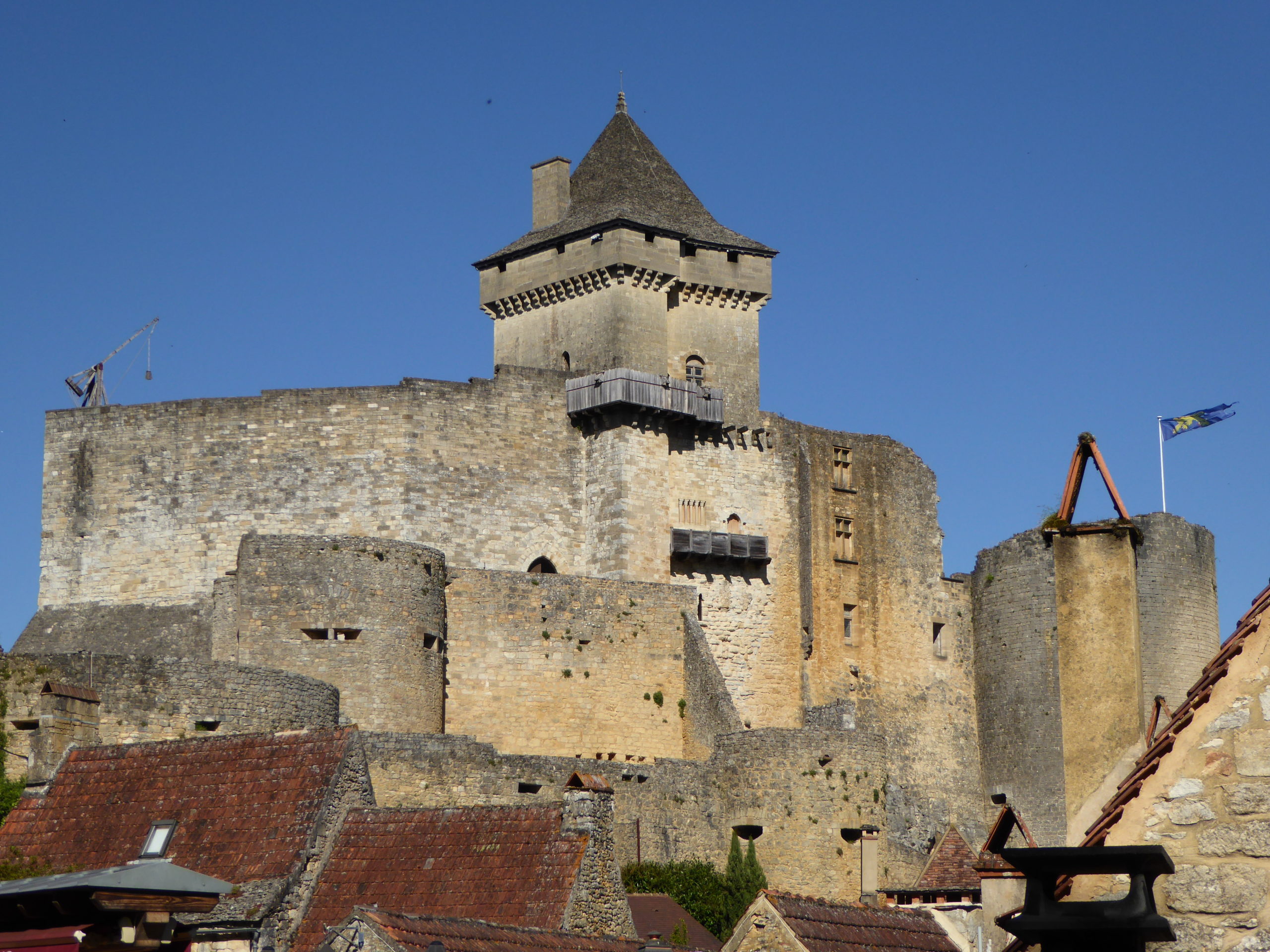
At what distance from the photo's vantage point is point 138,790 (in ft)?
76.0

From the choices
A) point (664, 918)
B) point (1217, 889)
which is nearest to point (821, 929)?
point (1217, 889)

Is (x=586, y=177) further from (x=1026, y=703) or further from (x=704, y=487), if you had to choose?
(x=1026, y=703)

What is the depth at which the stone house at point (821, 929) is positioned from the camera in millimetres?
18109

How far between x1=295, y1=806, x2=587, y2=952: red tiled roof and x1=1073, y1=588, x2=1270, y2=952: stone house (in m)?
10.9

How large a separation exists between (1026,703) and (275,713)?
23214 millimetres

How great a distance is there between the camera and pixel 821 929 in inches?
730

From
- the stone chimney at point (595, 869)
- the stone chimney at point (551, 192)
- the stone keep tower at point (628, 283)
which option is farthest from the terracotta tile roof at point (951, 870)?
the stone chimney at point (551, 192)

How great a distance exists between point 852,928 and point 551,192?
3551 centimetres

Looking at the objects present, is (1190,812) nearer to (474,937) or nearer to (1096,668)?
(474,937)

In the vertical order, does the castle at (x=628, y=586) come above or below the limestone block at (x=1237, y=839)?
above

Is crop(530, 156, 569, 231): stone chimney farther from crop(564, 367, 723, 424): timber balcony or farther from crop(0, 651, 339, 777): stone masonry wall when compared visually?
crop(0, 651, 339, 777): stone masonry wall

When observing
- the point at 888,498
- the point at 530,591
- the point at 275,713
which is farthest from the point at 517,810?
the point at 888,498

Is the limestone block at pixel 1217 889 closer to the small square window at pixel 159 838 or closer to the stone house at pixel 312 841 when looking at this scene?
the stone house at pixel 312 841

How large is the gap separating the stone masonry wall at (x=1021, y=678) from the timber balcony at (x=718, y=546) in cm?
673
